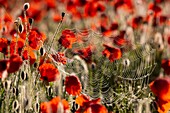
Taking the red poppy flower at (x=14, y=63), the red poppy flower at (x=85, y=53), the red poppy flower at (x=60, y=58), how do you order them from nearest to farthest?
the red poppy flower at (x=14, y=63) < the red poppy flower at (x=60, y=58) < the red poppy flower at (x=85, y=53)

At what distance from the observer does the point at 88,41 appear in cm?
320

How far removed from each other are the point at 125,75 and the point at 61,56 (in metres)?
0.82

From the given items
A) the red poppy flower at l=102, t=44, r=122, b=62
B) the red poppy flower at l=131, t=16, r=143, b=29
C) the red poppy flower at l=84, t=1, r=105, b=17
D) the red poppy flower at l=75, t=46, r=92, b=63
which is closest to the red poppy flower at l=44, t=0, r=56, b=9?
the red poppy flower at l=84, t=1, r=105, b=17

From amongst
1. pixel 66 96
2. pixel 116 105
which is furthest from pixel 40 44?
pixel 116 105

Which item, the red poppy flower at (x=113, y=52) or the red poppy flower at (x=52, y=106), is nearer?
the red poppy flower at (x=52, y=106)

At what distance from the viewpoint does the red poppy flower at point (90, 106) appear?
210 cm

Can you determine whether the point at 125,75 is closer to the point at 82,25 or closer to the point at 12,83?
the point at 12,83

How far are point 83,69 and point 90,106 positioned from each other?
117 cm

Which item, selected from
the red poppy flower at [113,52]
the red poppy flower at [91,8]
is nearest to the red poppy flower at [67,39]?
the red poppy flower at [113,52]

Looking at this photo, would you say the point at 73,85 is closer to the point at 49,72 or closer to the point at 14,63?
the point at 49,72

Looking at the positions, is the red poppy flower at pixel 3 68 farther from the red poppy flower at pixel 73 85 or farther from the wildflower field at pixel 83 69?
the red poppy flower at pixel 73 85

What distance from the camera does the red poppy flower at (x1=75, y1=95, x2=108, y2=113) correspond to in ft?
6.89

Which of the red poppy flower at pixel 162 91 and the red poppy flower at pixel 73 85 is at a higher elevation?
the red poppy flower at pixel 73 85

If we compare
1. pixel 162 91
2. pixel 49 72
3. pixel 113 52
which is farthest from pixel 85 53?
pixel 162 91
